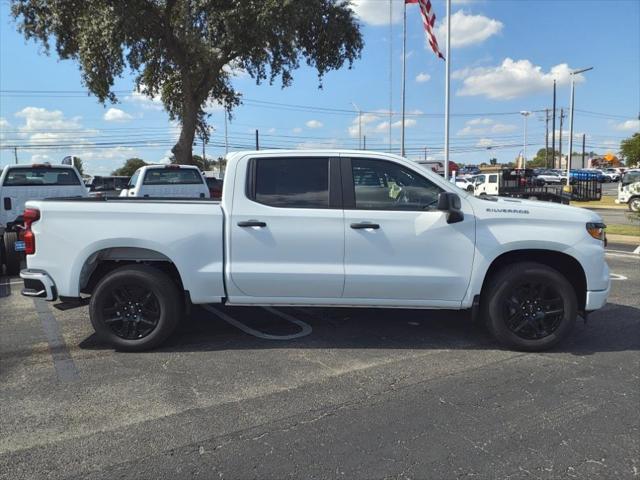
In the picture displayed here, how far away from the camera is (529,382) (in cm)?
431

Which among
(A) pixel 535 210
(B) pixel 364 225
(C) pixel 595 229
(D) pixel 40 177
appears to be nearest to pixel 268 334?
(B) pixel 364 225

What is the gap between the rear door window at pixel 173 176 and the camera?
46.4 ft

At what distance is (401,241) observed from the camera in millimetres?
4852

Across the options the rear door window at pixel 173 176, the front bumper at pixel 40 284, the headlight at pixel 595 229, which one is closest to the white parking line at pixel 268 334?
the front bumper at pixel 40 284

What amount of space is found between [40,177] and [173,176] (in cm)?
404

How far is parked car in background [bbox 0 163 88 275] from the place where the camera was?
9203mm

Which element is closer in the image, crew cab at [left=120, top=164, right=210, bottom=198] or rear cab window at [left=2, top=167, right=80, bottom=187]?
rear cab window at [left=2, top=167, right=80, bottom=187]

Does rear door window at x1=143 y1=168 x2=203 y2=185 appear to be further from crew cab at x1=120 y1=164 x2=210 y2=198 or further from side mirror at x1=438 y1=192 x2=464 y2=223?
side mirror at x1=438 y1=192 x2=464 y2=223

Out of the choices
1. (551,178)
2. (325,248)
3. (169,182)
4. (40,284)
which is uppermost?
(551,178)

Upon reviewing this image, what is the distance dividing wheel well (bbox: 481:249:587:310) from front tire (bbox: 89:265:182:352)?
2955mm

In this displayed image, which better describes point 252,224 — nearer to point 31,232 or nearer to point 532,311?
point 31,232

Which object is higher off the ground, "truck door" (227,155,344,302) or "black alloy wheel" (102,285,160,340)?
"truck door" (227,155,344,302)

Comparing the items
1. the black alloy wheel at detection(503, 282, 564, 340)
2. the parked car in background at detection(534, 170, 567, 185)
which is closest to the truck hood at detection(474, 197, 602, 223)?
the black alloy wheel at detection(503, 282, 564, 340)

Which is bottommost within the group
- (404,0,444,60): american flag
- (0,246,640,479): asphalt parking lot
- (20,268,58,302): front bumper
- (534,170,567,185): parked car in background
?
(0,246,640,479): asphalt parking lot
